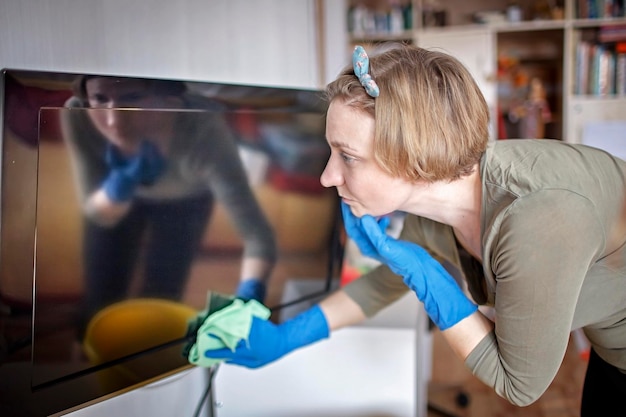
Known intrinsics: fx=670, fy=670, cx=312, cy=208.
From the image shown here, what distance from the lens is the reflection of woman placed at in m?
0.93

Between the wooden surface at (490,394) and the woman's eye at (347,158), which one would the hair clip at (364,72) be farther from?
the wooden surface at (490,394)

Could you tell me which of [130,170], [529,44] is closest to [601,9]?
[529,44]

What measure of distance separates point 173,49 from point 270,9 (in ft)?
1.34

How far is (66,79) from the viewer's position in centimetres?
87

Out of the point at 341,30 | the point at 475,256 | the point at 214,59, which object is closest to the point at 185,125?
the point at 214,59

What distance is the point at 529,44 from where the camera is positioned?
13.5 ft

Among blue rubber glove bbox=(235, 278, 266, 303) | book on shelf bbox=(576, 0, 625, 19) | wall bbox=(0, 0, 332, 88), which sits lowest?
blue rubber glove bbox=(235, 278, 266, 303)

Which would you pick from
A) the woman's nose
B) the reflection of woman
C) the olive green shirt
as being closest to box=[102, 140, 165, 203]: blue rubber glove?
the reflection of woman

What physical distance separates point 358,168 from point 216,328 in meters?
0.40

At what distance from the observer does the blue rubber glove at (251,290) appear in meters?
1.30

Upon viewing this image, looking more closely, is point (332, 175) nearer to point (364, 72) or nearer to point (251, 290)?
point (364, 72)

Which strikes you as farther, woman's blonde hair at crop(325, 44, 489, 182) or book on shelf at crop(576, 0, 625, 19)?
book on shelf at crop(576, 0, 625, 19)

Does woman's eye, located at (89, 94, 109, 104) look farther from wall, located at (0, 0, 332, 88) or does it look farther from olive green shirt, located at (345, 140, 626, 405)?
olive green shirt, located at (345, 140, 626, 405)

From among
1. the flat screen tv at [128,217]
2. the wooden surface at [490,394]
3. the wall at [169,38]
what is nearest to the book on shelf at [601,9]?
the wooden surface at [490,394]
